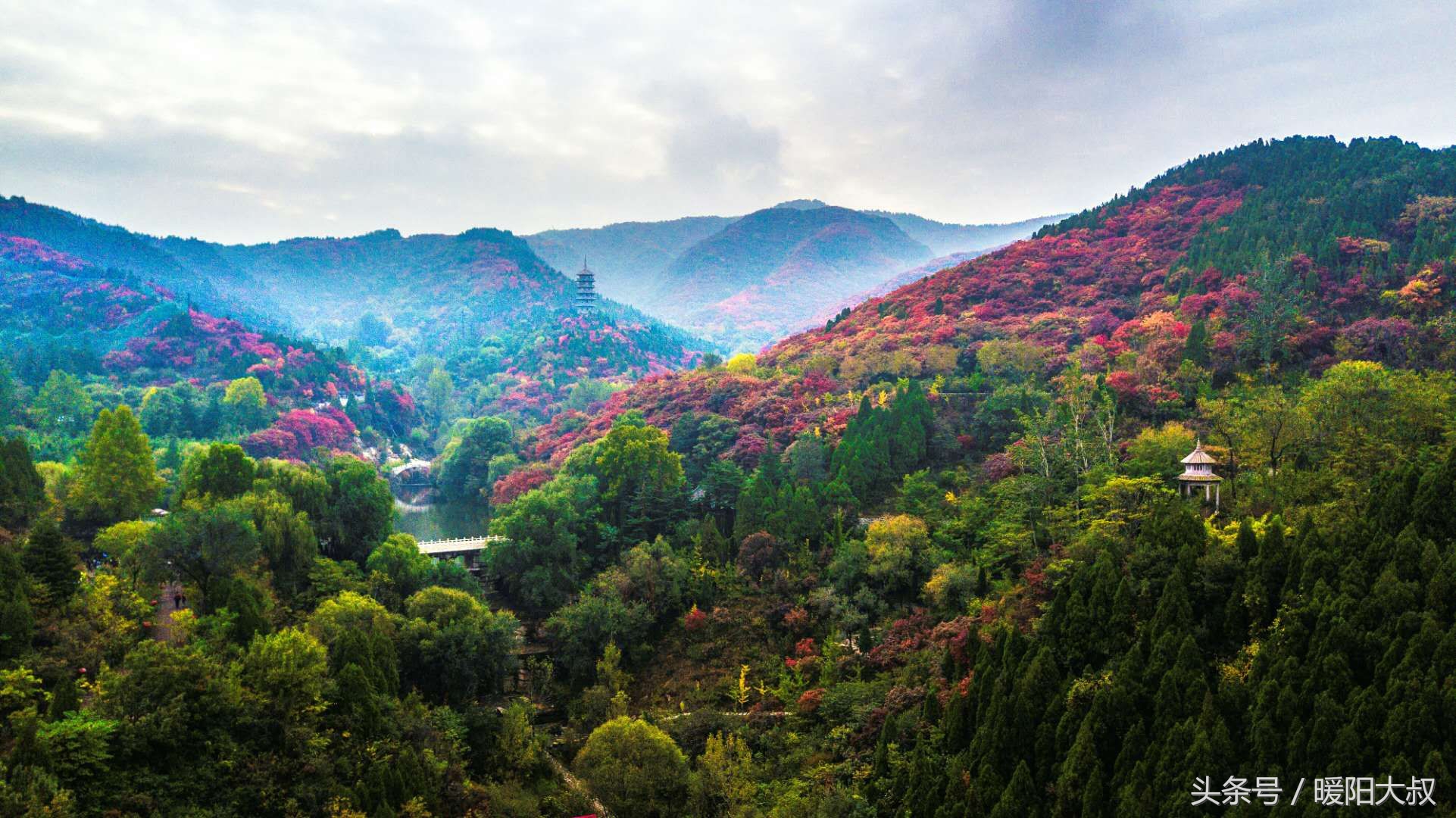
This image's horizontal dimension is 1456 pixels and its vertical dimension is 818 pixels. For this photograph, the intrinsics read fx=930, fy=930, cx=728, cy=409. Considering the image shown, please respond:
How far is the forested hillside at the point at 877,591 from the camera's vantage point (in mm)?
18375

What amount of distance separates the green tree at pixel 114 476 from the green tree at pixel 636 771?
81.5ft

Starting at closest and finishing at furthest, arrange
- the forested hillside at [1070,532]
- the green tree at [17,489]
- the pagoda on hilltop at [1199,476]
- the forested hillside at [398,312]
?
the forested hillside at [1070,532] → the pagoda on hilltop at [1199,476] → the green tree at [17,489] → the forested hillside at [398,312]

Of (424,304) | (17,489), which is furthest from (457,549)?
(424,304)

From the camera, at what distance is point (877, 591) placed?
3216 cm

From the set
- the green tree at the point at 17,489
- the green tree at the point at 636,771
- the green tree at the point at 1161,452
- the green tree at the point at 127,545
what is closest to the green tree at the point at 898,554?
the green tree at the point at 1161,452

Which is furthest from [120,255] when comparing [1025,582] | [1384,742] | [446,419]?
[1384,742]

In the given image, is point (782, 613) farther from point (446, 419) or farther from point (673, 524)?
point (446, 419)

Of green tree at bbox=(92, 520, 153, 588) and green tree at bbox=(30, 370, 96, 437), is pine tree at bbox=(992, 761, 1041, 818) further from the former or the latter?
green tree at bbox=(30, 370, 96, 437)

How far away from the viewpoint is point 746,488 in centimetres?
4006

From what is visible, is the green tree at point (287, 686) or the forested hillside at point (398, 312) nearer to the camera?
the green tree at point (287, 686)

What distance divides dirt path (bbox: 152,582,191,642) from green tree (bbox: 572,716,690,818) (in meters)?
13.1

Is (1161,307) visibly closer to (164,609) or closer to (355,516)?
(355,516)

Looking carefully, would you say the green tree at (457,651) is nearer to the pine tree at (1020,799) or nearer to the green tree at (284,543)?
the green tree at (284,543)

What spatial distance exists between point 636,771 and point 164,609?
1785 centimetres
